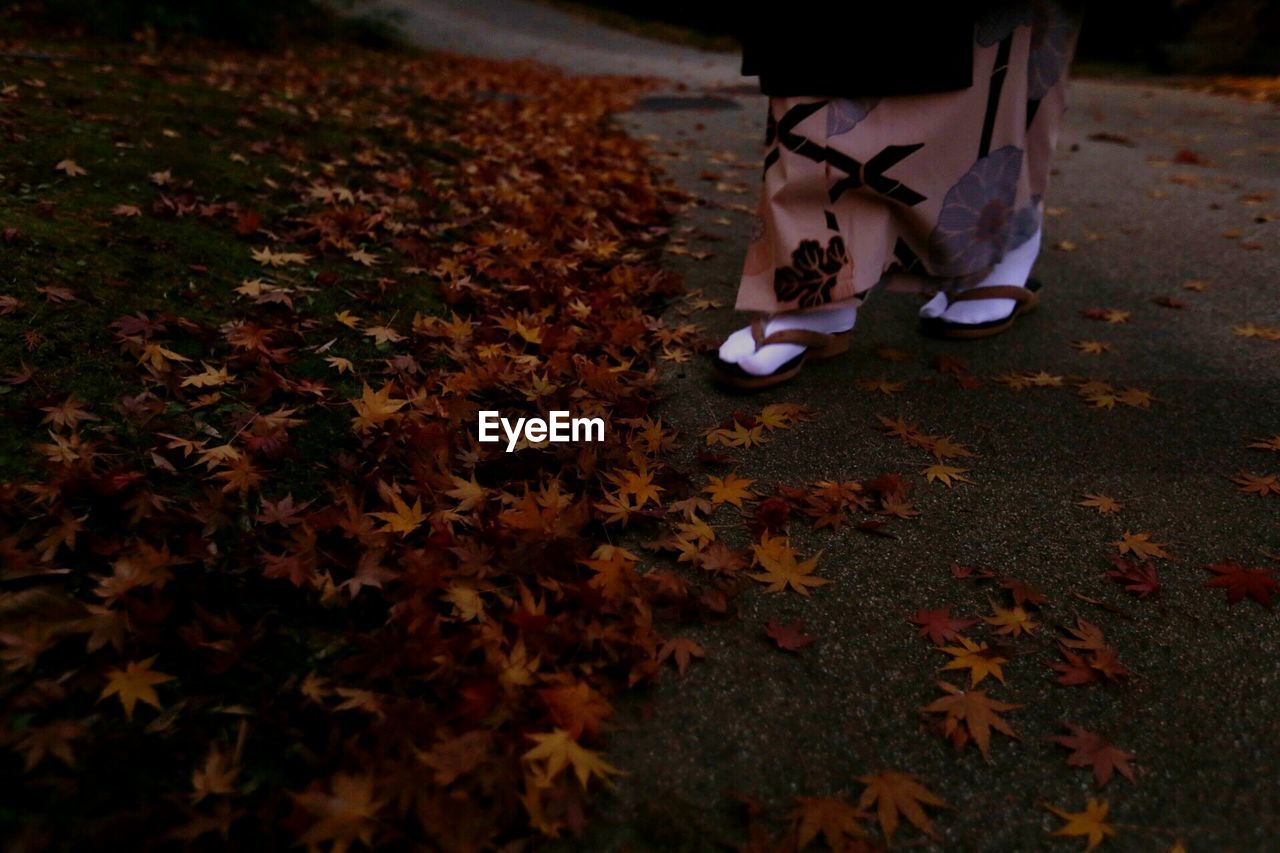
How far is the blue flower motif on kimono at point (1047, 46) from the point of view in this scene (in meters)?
2.10

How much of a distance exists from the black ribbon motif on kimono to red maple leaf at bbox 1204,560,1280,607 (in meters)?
1.14

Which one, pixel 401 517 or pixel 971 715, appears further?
pixel 401 517

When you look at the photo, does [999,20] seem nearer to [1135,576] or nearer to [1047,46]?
[1047,46]

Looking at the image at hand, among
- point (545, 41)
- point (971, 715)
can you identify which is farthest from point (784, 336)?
point (545, 41)

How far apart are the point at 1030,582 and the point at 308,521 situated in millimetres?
1456

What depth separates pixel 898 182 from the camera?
201 centimetres

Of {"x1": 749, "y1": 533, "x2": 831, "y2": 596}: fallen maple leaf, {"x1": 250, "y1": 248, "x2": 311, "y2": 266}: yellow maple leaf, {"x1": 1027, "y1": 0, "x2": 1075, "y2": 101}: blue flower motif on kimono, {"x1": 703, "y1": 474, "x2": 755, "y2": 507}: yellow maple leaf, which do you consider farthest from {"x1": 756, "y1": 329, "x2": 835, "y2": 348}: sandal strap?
{"x1": 250, "y1": 248, "x2": 311, "y2": 266}: yellow maple leaf

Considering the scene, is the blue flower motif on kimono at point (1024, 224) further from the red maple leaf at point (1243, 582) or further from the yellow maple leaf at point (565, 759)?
the yellow maple leaf at point (565, 759)

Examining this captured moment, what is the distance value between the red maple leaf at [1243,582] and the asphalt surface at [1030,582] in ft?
0.08

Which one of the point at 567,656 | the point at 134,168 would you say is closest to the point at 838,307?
the point at 567,656

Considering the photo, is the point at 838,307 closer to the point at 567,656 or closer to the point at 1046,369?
the point at 1046,369

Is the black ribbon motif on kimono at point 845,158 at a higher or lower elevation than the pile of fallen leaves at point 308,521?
higher

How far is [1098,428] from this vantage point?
2084 millimetres

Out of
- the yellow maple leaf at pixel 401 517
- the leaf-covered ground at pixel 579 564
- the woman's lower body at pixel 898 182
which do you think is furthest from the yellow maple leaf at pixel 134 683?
the woman's lower body at pixel 898 182
